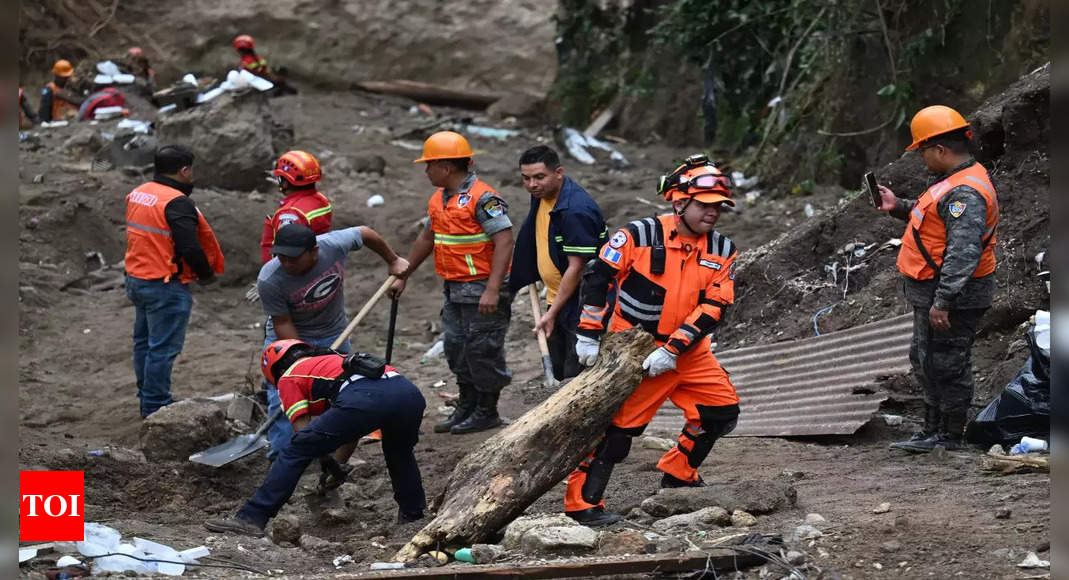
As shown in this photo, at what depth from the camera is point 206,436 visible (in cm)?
729

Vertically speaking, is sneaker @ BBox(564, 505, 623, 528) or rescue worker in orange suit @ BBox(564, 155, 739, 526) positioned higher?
rescue worker in orange suit @ BBox(564, 155, 739, 526)

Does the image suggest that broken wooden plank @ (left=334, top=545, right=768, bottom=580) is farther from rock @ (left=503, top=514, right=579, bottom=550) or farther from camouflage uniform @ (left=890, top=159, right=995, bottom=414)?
camouflage uniform @ (left=890, top=159, right=995, bottom=414)

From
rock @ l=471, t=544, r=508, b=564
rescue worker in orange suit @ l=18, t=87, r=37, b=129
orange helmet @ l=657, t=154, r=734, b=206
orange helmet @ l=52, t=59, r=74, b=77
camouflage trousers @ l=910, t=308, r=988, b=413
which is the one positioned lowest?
rock @ l=471, t=544, r=508, b=564

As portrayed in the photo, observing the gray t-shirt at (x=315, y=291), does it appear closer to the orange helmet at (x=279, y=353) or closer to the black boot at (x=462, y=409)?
the orange helmet at (x=279, y=353)

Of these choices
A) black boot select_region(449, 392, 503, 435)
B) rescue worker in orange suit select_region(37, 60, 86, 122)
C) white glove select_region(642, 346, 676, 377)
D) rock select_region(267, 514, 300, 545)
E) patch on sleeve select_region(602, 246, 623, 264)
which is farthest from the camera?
rescue worker in orange suit select_region(37, 60, 86, 122)

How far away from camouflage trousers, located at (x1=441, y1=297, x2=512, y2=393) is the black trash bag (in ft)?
9.47

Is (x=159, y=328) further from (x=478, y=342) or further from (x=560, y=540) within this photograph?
(x=560, y=540)

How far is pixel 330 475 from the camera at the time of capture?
6.59 meters

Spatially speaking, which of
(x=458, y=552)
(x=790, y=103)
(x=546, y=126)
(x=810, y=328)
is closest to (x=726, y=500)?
(x=458, y=552)

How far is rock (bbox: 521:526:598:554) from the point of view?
4898 mm

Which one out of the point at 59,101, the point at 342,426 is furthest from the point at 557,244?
the point at 59,101

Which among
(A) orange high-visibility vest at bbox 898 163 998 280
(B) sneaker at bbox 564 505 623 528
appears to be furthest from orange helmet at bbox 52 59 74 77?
(A) orange high-visibility vest at bbox 898 163 998 280

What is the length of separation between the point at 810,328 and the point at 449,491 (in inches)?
147

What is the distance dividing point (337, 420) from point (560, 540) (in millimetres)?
1320
